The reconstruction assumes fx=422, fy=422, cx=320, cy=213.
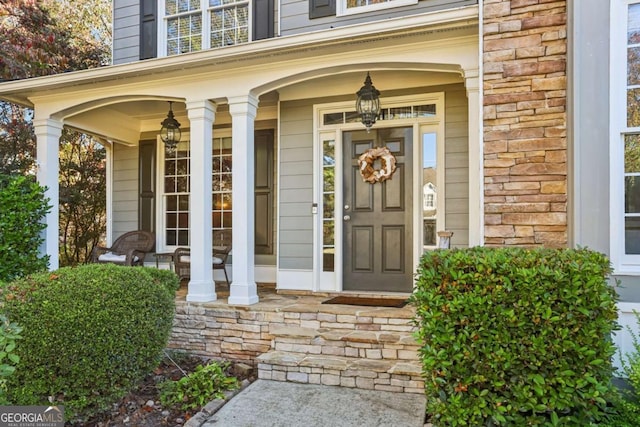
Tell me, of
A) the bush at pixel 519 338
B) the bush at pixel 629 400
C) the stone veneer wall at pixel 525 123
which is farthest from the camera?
the stone veneer wall at pixel 525 123

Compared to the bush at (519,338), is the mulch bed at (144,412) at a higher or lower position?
lower

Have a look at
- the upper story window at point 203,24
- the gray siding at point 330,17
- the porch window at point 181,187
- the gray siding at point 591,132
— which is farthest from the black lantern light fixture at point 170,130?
A: the gray siding at point 591,132

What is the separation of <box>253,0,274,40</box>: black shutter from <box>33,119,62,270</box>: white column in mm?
2671

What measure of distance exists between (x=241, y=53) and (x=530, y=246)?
10.00 ft

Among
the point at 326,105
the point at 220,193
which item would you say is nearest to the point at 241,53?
the point at 326,105

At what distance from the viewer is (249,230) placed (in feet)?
13.9

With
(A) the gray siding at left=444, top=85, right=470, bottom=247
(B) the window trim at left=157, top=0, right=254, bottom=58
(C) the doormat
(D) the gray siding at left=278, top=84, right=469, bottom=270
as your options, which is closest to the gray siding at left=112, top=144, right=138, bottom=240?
(B) the window trim at left=157, top=0, right=254, bottom=58

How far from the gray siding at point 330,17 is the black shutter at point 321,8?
0.14 feet

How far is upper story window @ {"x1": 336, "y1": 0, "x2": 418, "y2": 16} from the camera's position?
455 cm

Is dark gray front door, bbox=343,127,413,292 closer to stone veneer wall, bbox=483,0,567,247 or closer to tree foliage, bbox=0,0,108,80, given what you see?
stone veneer wall, bbox=483,0,567,247

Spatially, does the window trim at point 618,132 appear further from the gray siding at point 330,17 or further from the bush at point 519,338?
the gray siding at point 330,17

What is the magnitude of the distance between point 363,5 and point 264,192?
8.30 feet

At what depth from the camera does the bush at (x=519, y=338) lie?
6.77ft

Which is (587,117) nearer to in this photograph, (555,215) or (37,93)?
(555,215)
